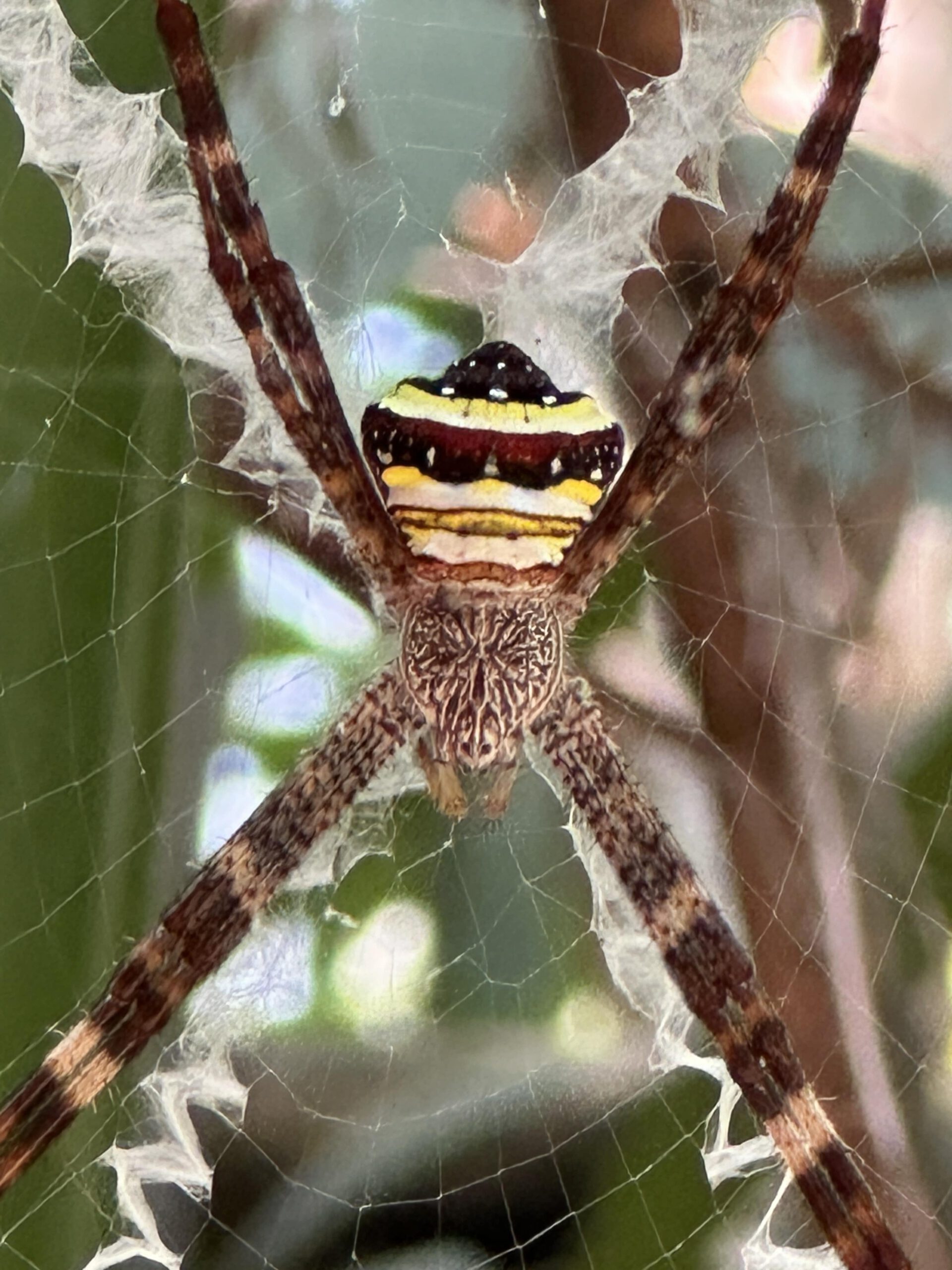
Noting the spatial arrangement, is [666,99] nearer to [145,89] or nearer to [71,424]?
[145,89]

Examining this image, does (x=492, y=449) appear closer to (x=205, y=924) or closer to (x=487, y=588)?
(x=487, y=588)

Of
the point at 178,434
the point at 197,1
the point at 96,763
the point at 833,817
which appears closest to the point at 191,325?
the point at 178,434

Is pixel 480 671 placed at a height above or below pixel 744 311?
below

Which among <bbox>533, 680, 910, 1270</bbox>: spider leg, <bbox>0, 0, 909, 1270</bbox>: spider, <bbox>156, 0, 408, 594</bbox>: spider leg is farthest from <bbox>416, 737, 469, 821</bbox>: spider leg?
<bbox>156, 0, 408, 594</bbox>: spider leg

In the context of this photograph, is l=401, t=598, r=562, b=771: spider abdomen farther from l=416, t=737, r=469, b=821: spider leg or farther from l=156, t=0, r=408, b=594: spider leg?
l=156, t=0, r=408, b=594: spider leg

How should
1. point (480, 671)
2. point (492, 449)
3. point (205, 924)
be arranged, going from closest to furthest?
point (492, 449) → point (205, 924) → point (480, 671)

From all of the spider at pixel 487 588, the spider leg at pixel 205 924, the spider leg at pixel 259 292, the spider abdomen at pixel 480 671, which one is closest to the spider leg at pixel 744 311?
the spider at pixel 487 588

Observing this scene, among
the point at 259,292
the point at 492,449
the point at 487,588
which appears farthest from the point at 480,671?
the point at 259,292

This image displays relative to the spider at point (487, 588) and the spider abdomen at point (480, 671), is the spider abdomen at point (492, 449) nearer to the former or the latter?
the spider at point (487, 588)
